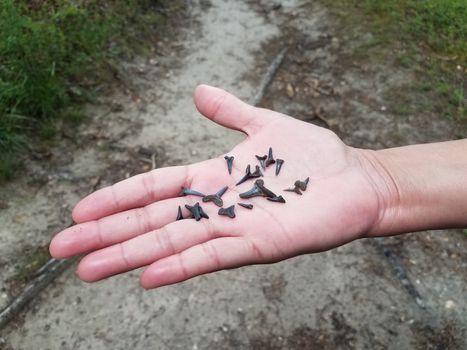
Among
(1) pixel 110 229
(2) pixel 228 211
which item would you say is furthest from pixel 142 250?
(2) pixel 228 211

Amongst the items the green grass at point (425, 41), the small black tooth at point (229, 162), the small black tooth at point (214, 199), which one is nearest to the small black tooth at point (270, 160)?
the small black tooth at point (229, 162)

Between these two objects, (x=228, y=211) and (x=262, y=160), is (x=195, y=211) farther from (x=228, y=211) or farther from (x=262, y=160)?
(x=262, y=160)

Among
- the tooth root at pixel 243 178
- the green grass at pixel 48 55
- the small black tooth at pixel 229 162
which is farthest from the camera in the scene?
the green grass at pixel 48 55

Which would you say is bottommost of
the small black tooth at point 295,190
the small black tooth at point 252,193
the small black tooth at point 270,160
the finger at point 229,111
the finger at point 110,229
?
the finger at point 110,229

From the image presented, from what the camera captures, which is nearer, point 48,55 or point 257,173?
point 257,173

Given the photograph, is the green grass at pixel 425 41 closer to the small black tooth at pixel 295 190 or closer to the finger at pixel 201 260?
the small black tooth at pixel 295 190

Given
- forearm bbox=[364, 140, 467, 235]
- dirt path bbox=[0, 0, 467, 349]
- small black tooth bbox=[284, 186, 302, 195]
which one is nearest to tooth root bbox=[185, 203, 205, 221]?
small black tooth bbox=[284, 186, 302, 195]
